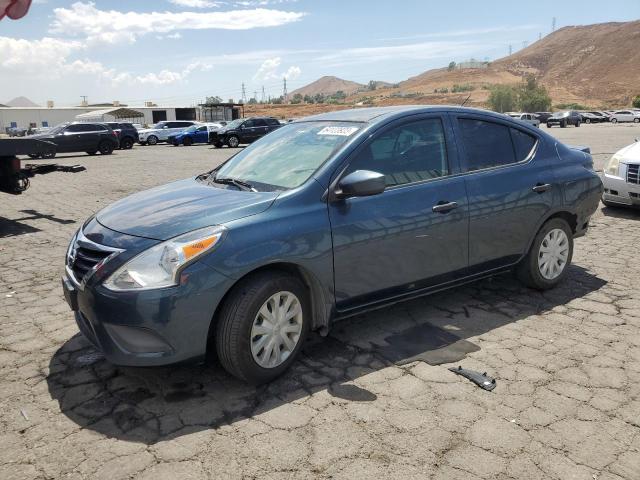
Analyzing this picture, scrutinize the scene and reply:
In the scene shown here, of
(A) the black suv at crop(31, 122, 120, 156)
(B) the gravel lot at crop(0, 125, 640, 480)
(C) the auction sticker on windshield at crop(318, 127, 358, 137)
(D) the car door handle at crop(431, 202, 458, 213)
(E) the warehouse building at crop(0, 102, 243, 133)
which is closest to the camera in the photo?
(B) the gravel lot at crop(0, 125, 640, 480)

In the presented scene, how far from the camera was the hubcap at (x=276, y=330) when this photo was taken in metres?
3.30

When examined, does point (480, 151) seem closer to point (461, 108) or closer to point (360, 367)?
point (461, 108)

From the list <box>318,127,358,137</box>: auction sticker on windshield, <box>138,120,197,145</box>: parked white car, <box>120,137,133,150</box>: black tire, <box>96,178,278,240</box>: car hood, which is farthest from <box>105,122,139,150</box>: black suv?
<box>318,127,358,137</box>: auction sticker on windshield

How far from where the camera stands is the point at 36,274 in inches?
228

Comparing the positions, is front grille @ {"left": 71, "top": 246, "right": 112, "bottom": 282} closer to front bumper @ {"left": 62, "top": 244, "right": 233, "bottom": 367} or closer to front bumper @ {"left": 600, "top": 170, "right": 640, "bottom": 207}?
front bumper @ {"left": 62, "top": 244, "right": 233, "bottom": 367}

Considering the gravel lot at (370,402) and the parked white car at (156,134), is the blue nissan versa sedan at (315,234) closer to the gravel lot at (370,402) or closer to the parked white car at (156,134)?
the gravel lot at (370,402)

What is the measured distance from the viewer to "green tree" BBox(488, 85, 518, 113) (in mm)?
79544

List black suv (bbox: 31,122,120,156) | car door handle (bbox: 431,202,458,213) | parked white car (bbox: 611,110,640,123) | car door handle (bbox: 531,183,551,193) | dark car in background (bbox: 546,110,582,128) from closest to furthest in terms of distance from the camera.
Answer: car door handle (bbox: 431,202,458,213) < car door handle (bbox: 531,183,551,193) < black suv (bbox: 31,122,120,156) < dark car in background (bbox: 546,110,582,128) < parked white car (bbox: 611,110,640,123)

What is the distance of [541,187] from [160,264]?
3.34 metres

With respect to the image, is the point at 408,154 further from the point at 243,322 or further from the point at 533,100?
the point at 533,100

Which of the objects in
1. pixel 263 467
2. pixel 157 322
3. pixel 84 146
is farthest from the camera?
pixel 84 146

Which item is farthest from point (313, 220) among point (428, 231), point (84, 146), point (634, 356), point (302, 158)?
point (84, 146)

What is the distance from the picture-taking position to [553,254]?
5043 millimetres

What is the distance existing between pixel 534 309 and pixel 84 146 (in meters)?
23.7
